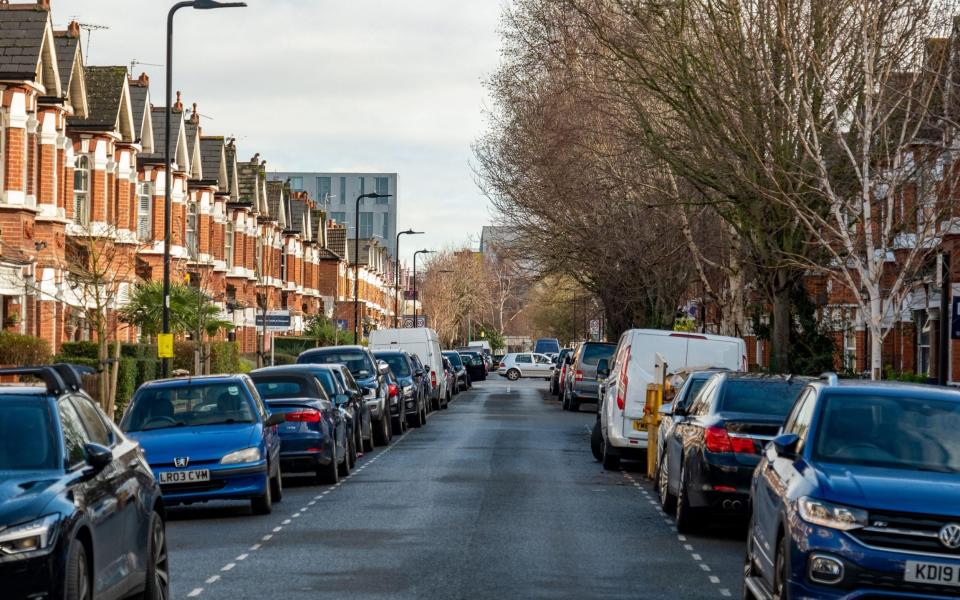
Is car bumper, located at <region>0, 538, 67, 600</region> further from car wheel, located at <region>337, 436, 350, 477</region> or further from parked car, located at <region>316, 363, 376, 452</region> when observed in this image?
parked car, located at <region>316, 363, 376, 452</region>

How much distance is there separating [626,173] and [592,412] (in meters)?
10.2

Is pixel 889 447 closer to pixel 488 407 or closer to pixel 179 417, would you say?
pixel 179 417

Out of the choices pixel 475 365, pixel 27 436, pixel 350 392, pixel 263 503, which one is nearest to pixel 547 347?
pixel 475 365

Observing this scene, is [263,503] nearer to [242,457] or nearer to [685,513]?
[242,457]

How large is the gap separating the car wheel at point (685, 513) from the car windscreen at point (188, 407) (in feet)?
16.9

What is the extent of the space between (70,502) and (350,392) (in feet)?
54.2

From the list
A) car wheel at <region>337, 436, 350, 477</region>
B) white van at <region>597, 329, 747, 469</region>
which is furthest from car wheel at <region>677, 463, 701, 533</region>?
car wheel at <region>337, 436, 350, 477</region>

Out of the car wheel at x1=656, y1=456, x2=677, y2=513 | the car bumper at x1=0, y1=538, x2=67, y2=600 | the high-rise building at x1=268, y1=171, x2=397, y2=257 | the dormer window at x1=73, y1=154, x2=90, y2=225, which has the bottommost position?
the car wheel at x1=656, y1=456, x2=677, y2=513

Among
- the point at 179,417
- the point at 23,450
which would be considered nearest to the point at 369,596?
the point at 23,450

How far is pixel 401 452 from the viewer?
91.2ft

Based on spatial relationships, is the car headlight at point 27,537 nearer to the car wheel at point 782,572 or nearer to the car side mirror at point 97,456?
the car side mirror at point 97,456

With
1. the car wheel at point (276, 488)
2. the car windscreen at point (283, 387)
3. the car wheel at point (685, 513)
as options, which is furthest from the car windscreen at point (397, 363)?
the car wheel at point (685, 513)

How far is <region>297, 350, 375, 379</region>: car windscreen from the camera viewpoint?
102 feet

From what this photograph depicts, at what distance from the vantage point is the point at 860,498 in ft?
28.8
